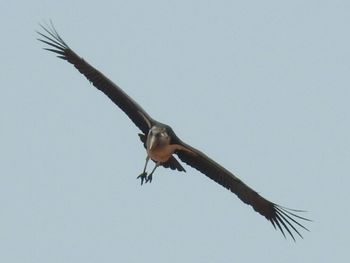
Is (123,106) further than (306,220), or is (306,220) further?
(123,106)

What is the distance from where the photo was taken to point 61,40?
2938 centimetres

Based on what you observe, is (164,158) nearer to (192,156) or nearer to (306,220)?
(192,156)

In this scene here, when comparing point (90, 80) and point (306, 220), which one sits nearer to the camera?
point (306, 220)

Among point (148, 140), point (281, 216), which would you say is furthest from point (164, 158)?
point (281, 216)

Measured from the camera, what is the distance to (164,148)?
95.3 feet

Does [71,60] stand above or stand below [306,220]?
above

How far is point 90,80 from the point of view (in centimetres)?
2975

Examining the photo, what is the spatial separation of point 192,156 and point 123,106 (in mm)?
1778

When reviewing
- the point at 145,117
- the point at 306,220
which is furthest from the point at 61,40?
the point at 306,220

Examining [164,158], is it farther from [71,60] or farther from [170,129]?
[71,60]

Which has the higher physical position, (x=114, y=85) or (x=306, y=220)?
(x=114, y=85)

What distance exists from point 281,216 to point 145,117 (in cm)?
346

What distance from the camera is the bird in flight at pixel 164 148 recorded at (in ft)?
95.2

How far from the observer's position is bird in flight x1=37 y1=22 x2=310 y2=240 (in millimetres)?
29031
